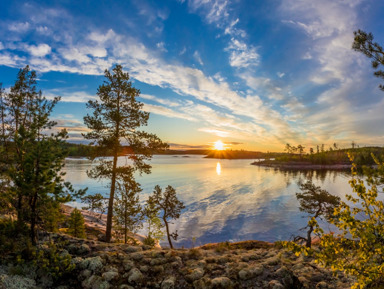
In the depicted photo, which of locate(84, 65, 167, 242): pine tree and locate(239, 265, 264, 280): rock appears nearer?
locate(239, 265, 264, 280): rock

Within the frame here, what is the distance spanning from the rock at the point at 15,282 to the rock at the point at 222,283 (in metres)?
5.99

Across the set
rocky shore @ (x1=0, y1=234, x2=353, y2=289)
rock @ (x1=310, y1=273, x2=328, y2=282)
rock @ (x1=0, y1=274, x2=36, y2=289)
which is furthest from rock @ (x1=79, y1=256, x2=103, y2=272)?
rock @ (x1=310, y1=273, x2=328, y2=282)

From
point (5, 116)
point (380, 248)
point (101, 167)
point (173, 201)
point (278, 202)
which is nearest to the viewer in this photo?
point (380, 248)

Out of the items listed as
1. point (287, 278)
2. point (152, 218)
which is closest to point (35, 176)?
point (287, 278)

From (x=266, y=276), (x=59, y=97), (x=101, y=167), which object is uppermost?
(x=59, y=97)

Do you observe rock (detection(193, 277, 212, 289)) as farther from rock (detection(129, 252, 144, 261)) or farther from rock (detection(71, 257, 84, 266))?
rock (detection(71, 257, 84, 266))

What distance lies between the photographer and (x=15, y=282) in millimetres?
6094

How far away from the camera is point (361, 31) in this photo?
1106 cm

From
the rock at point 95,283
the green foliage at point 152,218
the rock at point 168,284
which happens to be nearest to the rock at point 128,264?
the rock at point 95,283

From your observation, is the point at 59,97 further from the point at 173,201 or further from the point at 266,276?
the point at 173,201

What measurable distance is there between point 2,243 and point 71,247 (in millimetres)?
2381

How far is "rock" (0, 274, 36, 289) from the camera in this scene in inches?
229

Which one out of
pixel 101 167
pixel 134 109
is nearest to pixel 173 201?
pixel 101 167

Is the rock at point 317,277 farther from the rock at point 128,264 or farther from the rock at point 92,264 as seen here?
the rock at point 92,264
